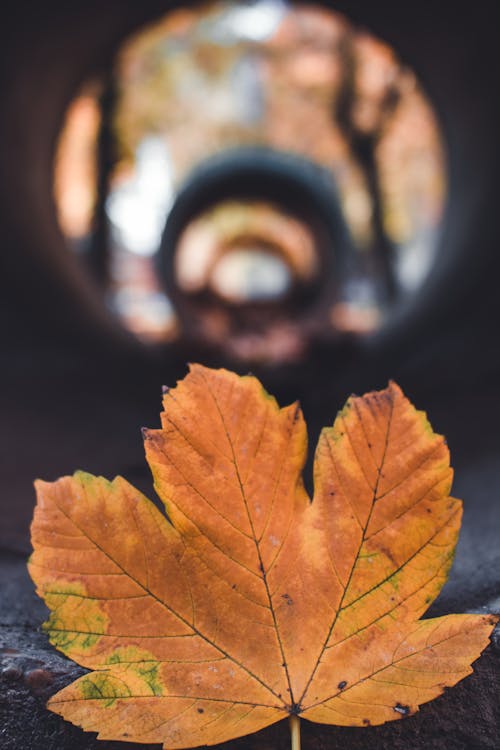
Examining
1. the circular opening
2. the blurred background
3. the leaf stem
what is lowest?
the leaf stem

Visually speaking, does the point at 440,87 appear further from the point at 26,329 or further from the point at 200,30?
the point at 200,30

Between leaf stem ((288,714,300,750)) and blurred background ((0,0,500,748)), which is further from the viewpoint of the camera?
blurred background ((0,0,500,748))

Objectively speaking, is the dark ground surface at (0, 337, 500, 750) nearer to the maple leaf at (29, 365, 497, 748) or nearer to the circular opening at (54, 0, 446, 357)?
the maple leaf at (29, 365, 497, 748)

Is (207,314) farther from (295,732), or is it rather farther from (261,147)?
(295,732)

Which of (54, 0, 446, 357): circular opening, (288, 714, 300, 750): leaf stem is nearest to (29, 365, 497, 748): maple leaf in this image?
(288, 714, 300, 750): leaf stem

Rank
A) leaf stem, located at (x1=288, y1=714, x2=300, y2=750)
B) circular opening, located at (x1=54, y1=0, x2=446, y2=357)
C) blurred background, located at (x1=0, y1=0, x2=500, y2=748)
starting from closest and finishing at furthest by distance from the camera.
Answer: leaf stem, located at (x1=288, y1=714, x2=300, y2=750)
blurred background, located at (x1=0, y1=0, x2=500, y2=748)
circular opening, located at (x1=54, y1=0, x2=446, y2=357)

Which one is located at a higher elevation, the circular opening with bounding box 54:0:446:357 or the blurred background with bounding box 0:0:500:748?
the circular opening with bounding box 54:0:446:357

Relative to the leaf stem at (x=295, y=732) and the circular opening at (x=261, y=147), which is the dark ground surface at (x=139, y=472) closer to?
the leaf stem at (x=295, y=732)
